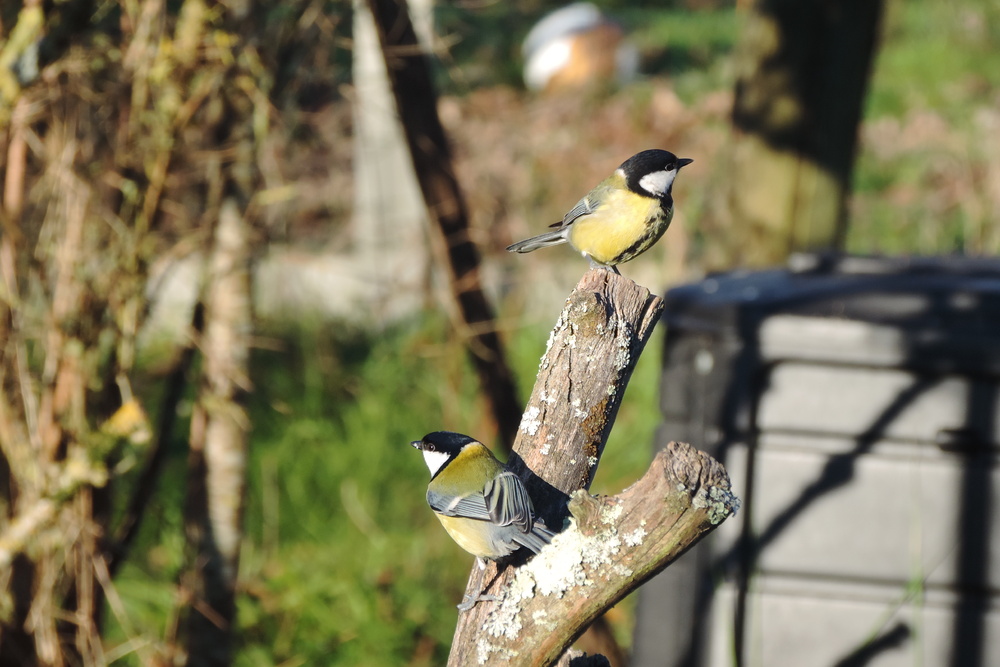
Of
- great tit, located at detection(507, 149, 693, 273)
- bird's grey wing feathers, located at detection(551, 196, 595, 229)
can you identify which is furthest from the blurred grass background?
great tit, located at detection(507, 149, 693, 273)

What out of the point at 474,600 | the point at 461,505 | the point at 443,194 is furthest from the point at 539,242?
the point at 443,194

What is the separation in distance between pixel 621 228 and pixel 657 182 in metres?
0.09

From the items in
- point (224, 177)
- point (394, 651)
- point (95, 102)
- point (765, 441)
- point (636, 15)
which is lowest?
point (394, 651)

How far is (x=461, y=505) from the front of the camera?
3.84 feet

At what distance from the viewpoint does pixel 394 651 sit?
3.32m

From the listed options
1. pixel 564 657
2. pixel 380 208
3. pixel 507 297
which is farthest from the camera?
pixel 507 297

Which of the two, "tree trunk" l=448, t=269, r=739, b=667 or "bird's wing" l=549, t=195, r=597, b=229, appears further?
"bird's wing" l=549, t=195, r=597, b=229

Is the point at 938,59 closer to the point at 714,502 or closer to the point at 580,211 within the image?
the point at 580,211

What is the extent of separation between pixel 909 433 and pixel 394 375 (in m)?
3.03

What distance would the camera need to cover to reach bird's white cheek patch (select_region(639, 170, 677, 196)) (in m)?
1.49

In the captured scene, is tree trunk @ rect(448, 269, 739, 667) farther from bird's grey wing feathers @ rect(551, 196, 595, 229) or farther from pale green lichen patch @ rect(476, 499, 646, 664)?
bird's grey wing feathers @ rect(551, 196, 595, 229)

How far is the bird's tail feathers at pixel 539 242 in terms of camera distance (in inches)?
62.2

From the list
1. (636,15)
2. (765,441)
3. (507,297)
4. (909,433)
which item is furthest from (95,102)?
(636,15)

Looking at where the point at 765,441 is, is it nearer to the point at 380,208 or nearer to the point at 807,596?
the point at 807,596
